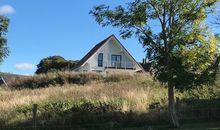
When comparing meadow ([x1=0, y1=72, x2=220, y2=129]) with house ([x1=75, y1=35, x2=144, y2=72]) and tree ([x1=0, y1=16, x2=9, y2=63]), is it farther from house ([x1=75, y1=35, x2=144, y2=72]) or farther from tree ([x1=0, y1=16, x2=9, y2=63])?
house ([x1=75, y1=35, x2=144, y2=72])

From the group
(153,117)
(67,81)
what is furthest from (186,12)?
(67,81)

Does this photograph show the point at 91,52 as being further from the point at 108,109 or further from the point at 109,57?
the point at 108,109

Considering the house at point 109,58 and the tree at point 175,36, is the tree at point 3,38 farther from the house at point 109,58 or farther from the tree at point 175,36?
the house at point 109,58

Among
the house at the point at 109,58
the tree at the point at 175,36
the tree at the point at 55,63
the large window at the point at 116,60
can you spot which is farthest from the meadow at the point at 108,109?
the tree at the point at 55,63

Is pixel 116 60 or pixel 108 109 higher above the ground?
pixel 116 60

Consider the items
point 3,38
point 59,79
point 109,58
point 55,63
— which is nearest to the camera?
point 3,38

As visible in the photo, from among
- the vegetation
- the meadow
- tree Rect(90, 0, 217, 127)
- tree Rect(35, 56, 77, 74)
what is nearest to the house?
tree Rect(35, 56, 77, 74)

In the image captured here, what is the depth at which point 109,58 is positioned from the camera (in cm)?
7562

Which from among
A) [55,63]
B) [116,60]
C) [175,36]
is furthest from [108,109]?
[55,63]

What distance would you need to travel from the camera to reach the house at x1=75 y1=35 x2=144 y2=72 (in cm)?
7456

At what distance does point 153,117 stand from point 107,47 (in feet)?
152

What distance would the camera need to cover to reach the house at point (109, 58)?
7456 cm

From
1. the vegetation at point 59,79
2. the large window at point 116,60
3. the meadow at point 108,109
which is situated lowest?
the meadow at point 108,109

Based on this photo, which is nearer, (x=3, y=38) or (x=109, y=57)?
(x=3, y=38)
